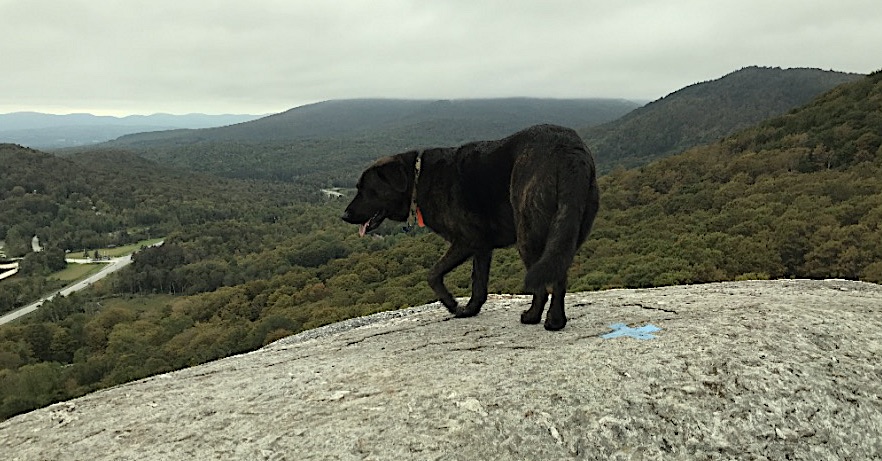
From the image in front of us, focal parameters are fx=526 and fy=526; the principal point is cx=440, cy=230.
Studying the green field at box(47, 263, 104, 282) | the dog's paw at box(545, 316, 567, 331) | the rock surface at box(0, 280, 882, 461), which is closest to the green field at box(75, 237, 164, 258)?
the green field at box(47, 263, 104, 282)

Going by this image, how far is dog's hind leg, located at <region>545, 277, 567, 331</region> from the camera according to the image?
6086 mm

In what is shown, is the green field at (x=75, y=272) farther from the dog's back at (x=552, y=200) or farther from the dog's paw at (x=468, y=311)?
the dog's back at (x=552, y=200)

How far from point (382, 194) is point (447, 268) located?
1.35 meters

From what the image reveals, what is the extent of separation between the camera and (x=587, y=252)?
4991 centimetres

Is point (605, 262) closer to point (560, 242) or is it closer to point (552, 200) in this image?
point (552, 200)

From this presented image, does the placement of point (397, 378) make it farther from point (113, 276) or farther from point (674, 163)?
point (113, 276)

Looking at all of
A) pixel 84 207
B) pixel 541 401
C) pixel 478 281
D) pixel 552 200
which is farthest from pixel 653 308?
pixel 84 207

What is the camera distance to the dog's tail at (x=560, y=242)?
5.02 metres

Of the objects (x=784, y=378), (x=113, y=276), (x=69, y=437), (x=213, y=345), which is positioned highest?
(x=784, y=378)

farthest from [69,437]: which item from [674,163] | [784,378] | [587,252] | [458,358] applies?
[674,163]

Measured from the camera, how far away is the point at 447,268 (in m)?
7.23

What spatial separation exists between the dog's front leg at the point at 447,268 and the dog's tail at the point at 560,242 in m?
1.65

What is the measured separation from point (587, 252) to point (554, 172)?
4615 cm

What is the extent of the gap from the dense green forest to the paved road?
24.8 ft
